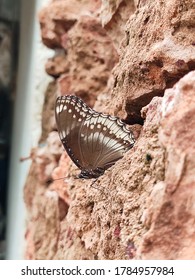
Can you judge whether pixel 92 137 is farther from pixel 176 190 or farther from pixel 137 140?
pixel 176 190

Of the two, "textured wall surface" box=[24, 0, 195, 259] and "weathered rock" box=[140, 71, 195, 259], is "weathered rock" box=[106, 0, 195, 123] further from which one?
"weathered rock" box=[140, 71, 195, 259]

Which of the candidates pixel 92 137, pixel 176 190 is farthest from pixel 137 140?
pixel 176 190

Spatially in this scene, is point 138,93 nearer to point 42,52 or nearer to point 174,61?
point 174,61

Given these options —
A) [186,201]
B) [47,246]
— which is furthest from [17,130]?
[186,201]

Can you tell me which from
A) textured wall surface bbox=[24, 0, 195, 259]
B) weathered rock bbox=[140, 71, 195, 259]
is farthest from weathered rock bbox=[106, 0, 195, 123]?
weathered rock bbox=[140, 71, 195, 259]

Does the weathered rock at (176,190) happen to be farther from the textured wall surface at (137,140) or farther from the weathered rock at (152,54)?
the weathered rock at (152,54)

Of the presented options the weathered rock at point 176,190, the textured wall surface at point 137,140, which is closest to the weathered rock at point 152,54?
the textured wall surface at point 137,140
